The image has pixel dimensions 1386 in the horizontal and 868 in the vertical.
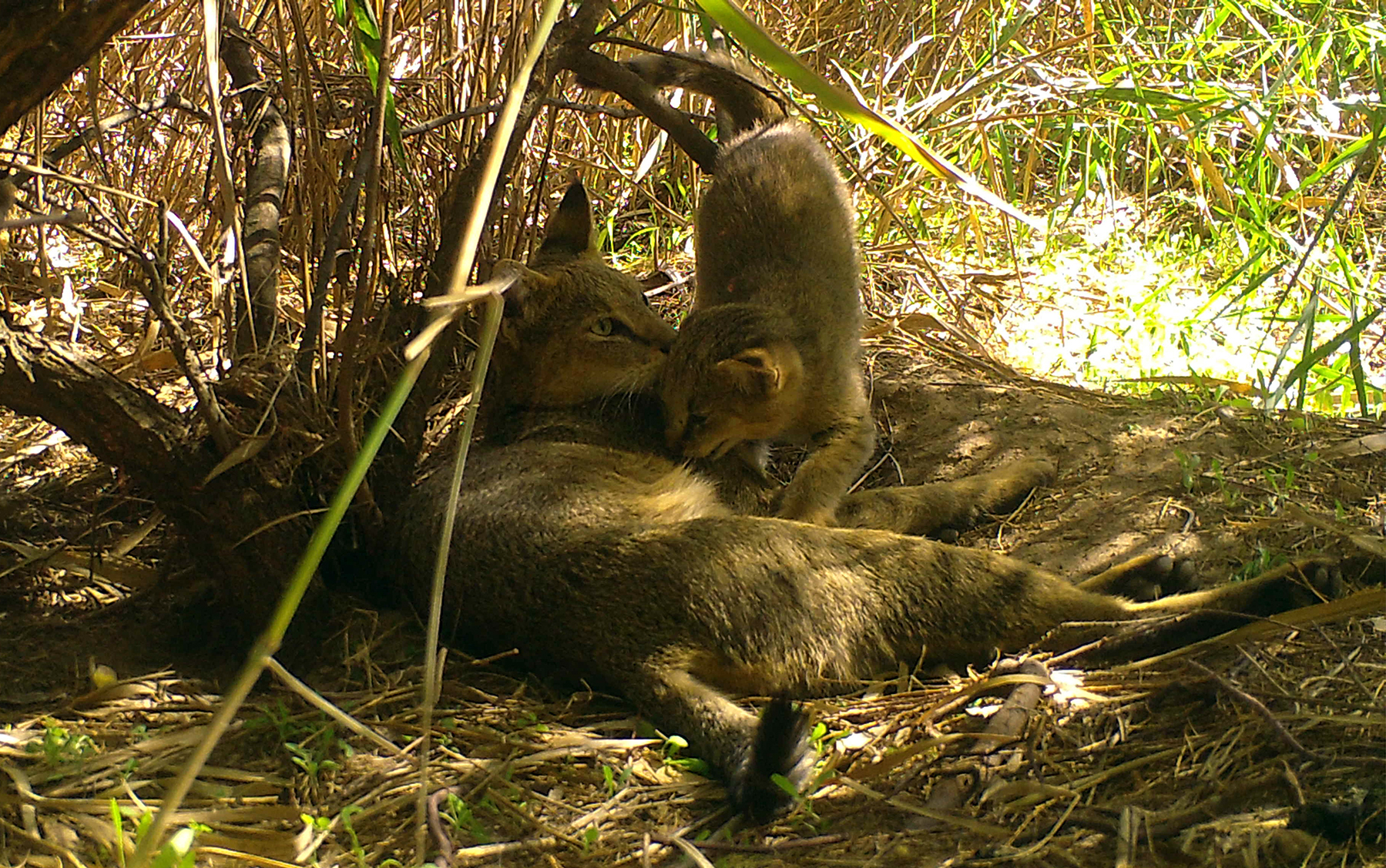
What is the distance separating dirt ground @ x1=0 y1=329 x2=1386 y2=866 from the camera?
217 centimetres

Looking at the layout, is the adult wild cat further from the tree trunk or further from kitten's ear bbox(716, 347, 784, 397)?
the tree trunk

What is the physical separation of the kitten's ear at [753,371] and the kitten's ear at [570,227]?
0.99 m

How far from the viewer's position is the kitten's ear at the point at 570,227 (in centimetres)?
448

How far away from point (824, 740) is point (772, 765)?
1.07ft

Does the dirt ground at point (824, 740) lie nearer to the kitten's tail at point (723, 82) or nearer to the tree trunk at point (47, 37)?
the tree trunk at point (47, 37)

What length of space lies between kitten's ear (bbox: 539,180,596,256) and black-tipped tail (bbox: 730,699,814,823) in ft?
8.42

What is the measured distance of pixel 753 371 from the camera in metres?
3.81

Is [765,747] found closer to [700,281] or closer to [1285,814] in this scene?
[1285,814]

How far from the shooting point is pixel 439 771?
2.58m

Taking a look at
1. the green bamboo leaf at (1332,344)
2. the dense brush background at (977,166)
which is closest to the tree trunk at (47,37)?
the dense brush background at (977,166)

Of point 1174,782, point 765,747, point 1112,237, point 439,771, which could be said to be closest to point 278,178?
point 439,771

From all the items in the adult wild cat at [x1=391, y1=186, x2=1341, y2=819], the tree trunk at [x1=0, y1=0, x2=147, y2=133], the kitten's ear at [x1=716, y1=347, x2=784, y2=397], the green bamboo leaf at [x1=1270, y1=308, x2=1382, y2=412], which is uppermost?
the tree trunk at [x1=0, y1=0, x2=147, y2=133]

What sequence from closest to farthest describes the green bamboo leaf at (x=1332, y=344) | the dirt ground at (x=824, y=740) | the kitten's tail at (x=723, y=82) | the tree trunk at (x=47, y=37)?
the tree trunk at (x=47, y=37) < the dirt ground at (x=824, y=740) < the green bamboo leaf at (x=1332, y=344) < the kitten's tail at (x=723, y=82)

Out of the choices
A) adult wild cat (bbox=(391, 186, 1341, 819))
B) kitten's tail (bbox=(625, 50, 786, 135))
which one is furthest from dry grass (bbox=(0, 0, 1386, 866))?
kitten's tail (bbox=(625, 50, 786, 135))
